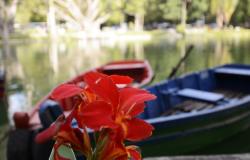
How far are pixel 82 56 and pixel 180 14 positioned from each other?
18912 millimetres

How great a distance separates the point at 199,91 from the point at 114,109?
15.0 ft

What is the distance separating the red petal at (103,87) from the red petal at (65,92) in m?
0.02

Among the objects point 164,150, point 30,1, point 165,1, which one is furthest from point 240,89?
point 165,1

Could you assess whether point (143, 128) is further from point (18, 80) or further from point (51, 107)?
point (18, 80)

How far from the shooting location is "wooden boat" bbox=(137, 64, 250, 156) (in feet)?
12.9

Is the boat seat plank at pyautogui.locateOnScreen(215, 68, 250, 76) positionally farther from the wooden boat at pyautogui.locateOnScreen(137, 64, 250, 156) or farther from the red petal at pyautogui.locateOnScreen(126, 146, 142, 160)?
the red petal at pyautogui.locateOnScreen(126, 146, 142, 160)

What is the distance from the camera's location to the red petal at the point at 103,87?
484 mm

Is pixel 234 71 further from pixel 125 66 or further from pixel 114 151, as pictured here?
pixel 114 151

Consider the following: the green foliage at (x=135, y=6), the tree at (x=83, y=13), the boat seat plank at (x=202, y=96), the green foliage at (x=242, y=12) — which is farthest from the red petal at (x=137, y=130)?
the green foliage at (x=242, y=12)

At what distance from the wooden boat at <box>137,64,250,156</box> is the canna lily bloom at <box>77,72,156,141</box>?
124 inches

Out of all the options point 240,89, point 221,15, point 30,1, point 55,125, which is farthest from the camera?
point 221,15

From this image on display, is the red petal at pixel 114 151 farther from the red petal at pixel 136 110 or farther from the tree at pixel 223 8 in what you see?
the tree at pixel 223 8

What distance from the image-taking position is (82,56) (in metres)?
18.0

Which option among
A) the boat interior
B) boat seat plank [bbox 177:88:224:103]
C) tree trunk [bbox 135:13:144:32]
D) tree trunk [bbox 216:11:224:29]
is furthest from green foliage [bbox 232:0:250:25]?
boat seat plank [bbox 177:88:224:103]
